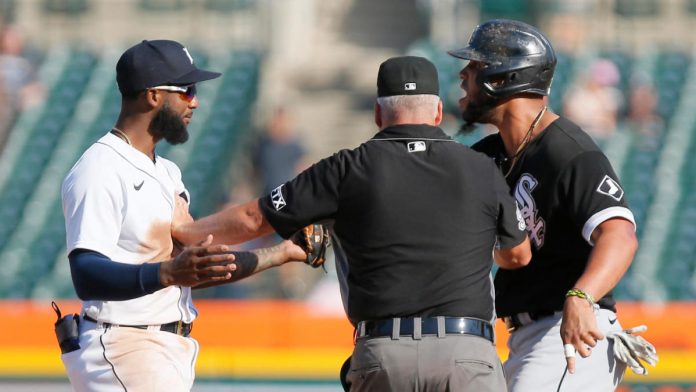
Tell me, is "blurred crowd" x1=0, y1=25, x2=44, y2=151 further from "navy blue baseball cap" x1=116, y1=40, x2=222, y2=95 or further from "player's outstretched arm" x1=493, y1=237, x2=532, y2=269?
"player's outstretched arm" x1=493, y1=237, x2=532, y2=269

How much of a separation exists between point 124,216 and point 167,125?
484 mm

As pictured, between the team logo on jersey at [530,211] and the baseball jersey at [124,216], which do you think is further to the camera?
the team logo on jersey at [530,211]

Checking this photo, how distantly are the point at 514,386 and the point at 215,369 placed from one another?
13.7 ft

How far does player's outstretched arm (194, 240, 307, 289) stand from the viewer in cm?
482

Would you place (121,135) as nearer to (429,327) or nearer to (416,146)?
(416,146)

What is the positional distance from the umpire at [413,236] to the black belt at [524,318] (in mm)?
501

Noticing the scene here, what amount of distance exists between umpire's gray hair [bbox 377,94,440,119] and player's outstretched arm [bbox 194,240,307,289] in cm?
71

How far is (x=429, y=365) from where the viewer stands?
188 inches

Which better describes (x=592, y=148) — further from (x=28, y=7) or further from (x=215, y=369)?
(x=28, y=7)

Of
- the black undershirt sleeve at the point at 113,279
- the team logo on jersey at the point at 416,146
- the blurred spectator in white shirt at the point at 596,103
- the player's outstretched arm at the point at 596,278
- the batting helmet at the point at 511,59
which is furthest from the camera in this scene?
the blurred spectator in white shirt at the point at 596,103

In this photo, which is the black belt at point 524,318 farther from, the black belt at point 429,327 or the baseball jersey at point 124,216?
the baseball jersey at point 124,216

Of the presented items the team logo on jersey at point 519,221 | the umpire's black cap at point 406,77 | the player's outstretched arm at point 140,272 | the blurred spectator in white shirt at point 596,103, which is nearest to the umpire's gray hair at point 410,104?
the umpire's black cap at point 406,77

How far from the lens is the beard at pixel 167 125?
5.14 meters

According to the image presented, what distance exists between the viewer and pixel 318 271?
1222 centimetres
